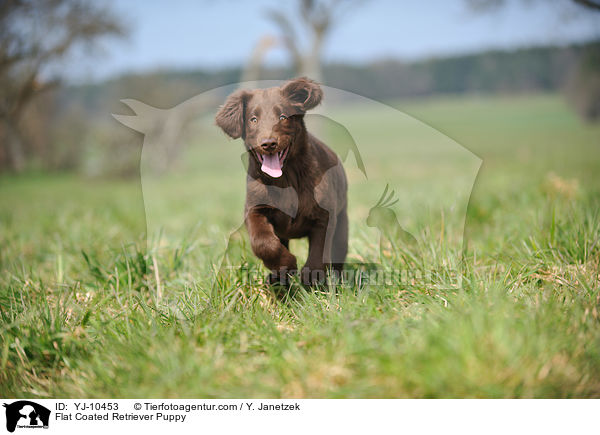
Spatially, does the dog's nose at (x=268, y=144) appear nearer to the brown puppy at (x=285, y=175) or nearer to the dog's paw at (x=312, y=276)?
the brown puppy at (x=285, y=175)

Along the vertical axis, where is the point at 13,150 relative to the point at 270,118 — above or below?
below

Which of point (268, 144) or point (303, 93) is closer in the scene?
point (268, 144)

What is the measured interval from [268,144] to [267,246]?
546 millimetres

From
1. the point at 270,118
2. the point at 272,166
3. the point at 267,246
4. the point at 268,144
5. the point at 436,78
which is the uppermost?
the point at 436,78

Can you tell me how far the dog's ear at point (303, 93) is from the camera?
91.7 inches

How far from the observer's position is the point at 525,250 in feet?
10.0

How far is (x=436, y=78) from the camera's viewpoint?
17.8m

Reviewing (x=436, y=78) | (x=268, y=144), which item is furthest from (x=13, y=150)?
(x=268, y=144)

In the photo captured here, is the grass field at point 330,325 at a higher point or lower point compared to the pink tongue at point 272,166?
lower

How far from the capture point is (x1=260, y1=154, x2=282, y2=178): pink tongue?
7.42 ft

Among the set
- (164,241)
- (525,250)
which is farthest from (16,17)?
(525,250)
